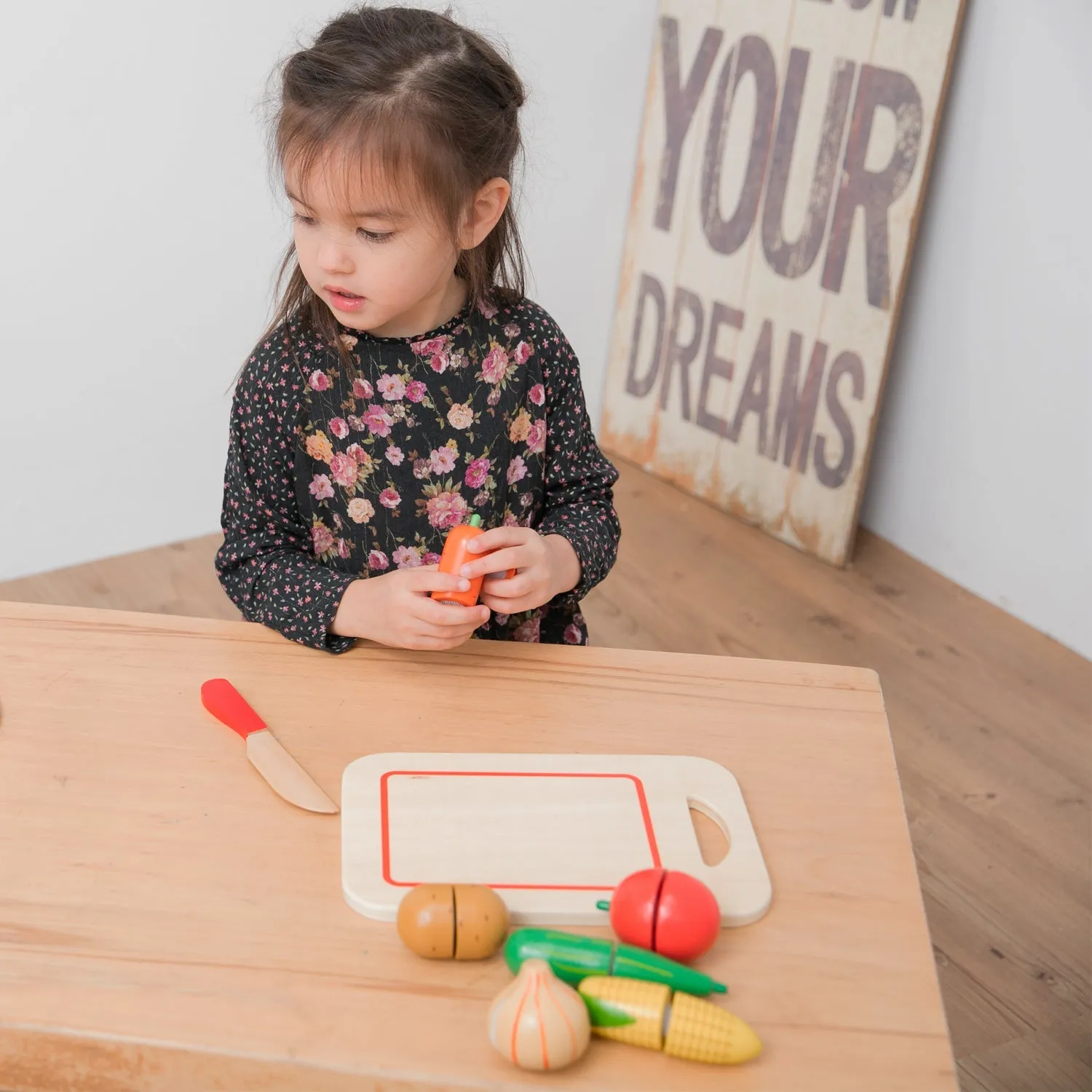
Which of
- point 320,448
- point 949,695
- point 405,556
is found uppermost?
point 320,448

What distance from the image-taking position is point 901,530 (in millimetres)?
2543

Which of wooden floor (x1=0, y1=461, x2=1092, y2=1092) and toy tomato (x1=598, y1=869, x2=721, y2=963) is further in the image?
wooden floor (x1=0, y1=461, x2=1092, y2=1092)

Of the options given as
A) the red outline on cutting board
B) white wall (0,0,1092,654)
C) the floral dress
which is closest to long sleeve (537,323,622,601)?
the floral dress

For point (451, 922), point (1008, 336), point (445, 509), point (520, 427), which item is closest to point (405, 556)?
point (445, 509)

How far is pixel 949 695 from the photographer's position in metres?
2.17

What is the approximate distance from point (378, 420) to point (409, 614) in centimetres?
29

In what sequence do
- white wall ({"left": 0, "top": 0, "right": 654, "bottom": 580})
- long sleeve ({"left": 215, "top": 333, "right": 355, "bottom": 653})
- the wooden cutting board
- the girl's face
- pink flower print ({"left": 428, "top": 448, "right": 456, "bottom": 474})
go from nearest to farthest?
the wooden cutting board < the girl's face < long sleeve ({"left": 215, "top": 333, "right": 355, "bottom": 653}) < pink flower print ({"left": 428, "top": 448, "right": 456, "bottom": 474}) < white wall ({"left": 0, "top": 0, "right": 654, "bottom": 580})

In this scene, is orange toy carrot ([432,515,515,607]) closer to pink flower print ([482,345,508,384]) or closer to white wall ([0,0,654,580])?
pink flower print ([482,345,508,384])

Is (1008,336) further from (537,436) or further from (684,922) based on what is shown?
(684,922)

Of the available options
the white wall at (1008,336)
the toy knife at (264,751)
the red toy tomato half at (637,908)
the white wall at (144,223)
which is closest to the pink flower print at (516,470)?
the toy knife at (264,751)

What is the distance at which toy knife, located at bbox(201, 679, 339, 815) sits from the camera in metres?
0.81

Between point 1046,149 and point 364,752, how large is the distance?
1.71 meters

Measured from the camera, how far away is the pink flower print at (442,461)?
3.94ft

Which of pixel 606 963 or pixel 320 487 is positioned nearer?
pixel 606 963
